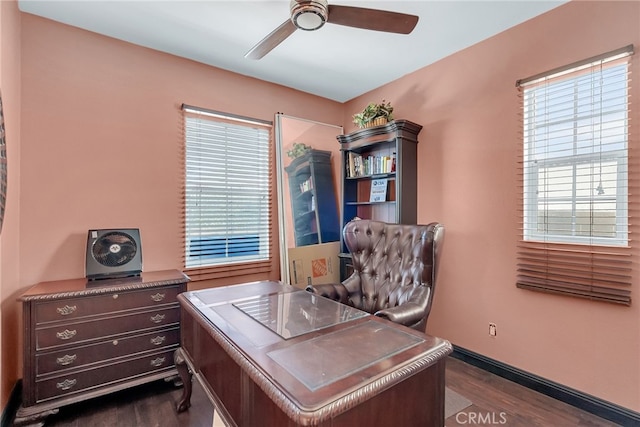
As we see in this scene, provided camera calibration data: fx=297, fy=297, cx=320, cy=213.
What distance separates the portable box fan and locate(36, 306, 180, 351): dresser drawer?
369 mm

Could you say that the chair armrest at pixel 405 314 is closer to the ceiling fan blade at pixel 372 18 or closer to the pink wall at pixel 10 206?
the ceiling fan blade at pixel 372 18

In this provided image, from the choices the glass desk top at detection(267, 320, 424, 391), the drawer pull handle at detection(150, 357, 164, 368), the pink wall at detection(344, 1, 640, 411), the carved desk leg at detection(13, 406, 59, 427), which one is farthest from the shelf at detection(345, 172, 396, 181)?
the carved desk leg at detection(13, 406, 59, 427)

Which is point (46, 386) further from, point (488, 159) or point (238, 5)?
point (488, 159)

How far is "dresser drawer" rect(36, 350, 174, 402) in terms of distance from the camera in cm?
188

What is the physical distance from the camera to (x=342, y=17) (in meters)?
1.69

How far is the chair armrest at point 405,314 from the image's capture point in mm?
1715

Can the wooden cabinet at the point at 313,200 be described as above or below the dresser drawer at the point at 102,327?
above

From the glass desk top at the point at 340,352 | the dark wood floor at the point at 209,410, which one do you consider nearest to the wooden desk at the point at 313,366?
the glass desk top at the point at 340,352

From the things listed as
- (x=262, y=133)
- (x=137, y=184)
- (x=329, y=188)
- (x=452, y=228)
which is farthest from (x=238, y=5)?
(x=452, y=228)

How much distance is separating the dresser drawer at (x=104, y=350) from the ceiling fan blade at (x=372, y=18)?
8.01 ft

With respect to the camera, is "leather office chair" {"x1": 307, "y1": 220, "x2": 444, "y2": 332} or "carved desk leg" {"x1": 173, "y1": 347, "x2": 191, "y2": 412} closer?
"carved desk leg" {"x1": 173, "y1": 347, "x2": 191, "y2": 412}

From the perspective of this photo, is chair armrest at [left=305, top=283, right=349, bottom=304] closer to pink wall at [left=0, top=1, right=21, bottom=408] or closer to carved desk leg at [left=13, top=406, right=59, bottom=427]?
carved desk leg at [left=13, top=406, right=59, bottom=427]

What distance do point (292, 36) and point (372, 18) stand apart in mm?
1012

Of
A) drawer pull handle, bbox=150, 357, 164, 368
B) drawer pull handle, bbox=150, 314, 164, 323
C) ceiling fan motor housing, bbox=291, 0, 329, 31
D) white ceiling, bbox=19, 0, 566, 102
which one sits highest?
white ceiling, bbox=19, 0, 566, 102
